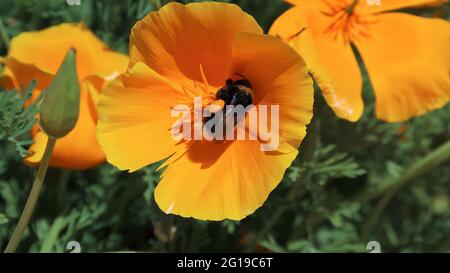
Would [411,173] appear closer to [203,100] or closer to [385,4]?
[385,4]

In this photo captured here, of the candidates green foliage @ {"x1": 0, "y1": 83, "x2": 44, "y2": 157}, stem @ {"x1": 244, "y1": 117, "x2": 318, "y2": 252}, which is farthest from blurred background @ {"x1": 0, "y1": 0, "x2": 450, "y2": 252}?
green foliage @ {"x1": 0, "y1": 83, "x2": 44, "y2": 157}

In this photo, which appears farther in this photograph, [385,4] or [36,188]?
[385,4]

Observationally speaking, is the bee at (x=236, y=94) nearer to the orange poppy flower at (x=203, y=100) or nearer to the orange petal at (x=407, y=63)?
the orange poppy flower at (x=203, y=100)

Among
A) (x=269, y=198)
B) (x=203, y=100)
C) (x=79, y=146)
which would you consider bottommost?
(x=269, y=198)

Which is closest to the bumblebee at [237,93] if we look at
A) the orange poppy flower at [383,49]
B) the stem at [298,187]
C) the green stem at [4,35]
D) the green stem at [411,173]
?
the orange poppy flower at [383,49]

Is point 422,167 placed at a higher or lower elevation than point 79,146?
lower

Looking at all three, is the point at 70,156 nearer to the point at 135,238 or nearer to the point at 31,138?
the point at 31,138

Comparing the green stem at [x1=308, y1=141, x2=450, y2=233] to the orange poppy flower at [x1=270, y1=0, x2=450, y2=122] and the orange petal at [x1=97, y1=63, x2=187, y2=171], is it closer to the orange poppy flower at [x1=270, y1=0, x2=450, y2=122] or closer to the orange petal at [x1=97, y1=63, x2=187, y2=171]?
the orange poppy flower at [x1=270, y1=0, x2=450, y2=122]

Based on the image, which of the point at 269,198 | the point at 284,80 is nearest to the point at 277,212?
the point at 269,198
